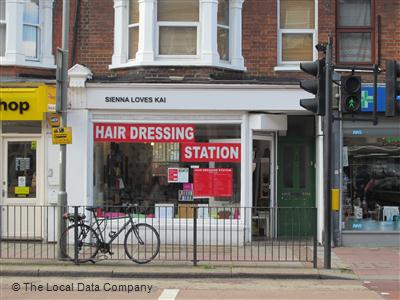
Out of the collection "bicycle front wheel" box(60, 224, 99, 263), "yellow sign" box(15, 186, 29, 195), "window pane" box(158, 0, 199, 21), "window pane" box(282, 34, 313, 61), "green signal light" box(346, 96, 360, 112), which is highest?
"window pane" box(158, 0, 199, 21)

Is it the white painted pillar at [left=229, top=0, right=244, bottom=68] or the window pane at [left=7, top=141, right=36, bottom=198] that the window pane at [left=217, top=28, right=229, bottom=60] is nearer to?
the white painted pillar at [left=229, top=0, right=244, bottom=68]

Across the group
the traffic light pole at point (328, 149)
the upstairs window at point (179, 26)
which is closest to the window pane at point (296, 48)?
the upstairs window at point (179, 26)

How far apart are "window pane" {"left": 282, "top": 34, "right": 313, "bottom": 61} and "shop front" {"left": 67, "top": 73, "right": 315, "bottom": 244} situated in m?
1.18

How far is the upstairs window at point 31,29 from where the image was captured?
560 inches

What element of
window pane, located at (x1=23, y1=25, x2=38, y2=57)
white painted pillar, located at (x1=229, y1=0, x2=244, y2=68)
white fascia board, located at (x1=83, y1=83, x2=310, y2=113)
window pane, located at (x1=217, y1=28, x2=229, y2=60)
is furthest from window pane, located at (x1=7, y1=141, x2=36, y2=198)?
white painted pillar, located at (x1=229, y1=0, x2=244, y2=68)

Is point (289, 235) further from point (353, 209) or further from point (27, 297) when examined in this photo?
point (27, 297)

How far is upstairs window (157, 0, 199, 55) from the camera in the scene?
1395 centimetres

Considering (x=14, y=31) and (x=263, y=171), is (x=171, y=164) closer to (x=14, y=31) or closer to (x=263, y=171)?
(x=263, y=171)

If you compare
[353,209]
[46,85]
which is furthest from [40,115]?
[353,209]

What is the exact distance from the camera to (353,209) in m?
14.1

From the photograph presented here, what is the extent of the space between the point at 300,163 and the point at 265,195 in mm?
1191

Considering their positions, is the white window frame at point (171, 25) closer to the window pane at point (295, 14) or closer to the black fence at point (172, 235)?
the window pane at point (295, 14)

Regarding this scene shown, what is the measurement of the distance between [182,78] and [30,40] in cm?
376

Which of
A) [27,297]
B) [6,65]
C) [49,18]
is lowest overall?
[27,297]
